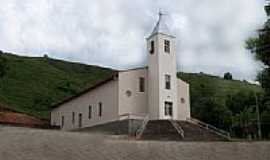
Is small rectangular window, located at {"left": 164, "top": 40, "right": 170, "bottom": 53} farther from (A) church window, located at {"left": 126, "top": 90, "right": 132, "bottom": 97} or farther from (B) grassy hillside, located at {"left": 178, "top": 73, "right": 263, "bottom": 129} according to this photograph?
(B) grassy hillside, located at {"left": 178, "top": 73, "right": 263, "bottom": 129}

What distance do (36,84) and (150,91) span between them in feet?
151

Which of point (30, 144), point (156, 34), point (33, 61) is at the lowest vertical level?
point (30, 144)

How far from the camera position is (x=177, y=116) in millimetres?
37781

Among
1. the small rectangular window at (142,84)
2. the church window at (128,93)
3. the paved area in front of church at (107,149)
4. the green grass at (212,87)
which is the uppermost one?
the green grass at (212,87)

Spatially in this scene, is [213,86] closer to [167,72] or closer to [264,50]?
[167,72]

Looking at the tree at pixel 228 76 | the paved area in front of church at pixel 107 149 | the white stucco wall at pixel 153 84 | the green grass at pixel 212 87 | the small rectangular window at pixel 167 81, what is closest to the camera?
the paved area in front of church at pixel 107 149

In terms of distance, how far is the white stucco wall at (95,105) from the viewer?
118 ft

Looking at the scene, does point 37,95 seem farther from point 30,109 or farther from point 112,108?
point 112,108

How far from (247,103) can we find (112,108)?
28.8 metres

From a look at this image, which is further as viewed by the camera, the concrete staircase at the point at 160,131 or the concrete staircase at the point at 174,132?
the concrete staircase at the point at 174,132

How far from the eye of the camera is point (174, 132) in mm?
29797

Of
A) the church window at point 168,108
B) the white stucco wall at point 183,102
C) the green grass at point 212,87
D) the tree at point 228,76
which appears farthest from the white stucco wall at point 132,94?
the tree at point 228,76

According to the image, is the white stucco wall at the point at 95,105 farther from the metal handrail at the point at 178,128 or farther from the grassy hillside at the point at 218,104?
the grassy hillside at the point at 218,104

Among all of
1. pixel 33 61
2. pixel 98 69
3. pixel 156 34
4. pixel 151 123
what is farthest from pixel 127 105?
pixel 98 69
